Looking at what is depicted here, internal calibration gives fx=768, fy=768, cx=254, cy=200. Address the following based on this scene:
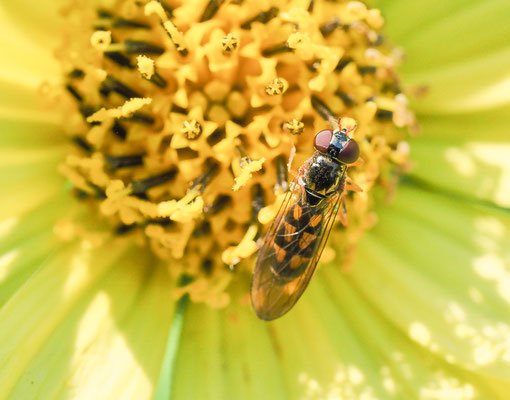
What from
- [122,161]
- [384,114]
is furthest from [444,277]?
[122,161]

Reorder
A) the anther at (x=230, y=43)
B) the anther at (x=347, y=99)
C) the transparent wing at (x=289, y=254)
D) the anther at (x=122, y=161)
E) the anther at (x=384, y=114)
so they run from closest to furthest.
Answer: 1. the transparent wing at (x=289, y=254)
2. the anther at (x=230, y=43)
3. the anther at (x=122, y=161)
4. the anther at (x=347, y=99)
5. the anther at (x=384, y=114)

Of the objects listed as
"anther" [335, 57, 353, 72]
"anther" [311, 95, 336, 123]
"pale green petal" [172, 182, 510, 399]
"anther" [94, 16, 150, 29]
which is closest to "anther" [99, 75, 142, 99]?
"anther" [94, 16, 150, 29]

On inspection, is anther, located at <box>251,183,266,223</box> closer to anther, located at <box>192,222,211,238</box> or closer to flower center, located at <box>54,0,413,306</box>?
flower center, located at <box>54,0,413,306</box>

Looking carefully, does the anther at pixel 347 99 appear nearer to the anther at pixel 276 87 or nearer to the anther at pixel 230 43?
the anther at pixel 276 87

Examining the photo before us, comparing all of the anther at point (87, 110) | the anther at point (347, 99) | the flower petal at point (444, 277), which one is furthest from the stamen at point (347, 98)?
the anther at point (87, 110)

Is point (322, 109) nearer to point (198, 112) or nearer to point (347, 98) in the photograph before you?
point (347, 98)

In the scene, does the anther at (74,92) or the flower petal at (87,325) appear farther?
the anther at (74,92)

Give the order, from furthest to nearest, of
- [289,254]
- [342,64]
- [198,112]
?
[342,64] → [198,112] → [289,254]
